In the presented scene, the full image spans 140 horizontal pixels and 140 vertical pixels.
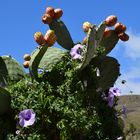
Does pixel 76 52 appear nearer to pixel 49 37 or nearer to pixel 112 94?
pixel 49 37

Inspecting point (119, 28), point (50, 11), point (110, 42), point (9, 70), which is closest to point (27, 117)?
point (9, 70)

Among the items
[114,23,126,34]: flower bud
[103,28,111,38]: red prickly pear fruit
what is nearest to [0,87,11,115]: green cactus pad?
[103,28,111,38]: red prickly pear fruit

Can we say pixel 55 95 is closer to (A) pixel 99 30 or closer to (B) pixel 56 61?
(B) pixel 56 61

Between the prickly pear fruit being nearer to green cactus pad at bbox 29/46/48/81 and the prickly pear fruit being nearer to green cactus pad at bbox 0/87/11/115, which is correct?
green cactus pad at bbox 29/46/48/81

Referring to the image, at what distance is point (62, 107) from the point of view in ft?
16.3

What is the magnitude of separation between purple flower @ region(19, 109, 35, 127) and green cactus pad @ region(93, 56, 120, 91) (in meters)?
Result: 0.83

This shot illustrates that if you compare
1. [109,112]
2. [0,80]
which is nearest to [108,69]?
[109,112]

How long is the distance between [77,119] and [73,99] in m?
0.20

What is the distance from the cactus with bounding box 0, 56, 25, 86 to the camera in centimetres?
555

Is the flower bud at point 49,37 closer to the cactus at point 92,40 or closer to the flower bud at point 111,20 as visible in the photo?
the cactus at point 92,40

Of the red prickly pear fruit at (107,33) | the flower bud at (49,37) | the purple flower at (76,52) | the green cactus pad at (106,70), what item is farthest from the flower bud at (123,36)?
the flower bud at (49,37)

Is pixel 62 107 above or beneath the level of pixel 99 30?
beneath

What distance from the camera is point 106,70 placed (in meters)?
5.45

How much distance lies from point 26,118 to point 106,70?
1.06m
